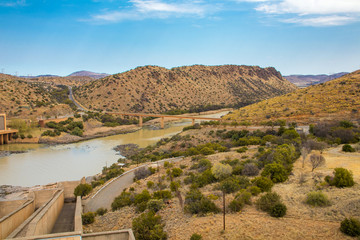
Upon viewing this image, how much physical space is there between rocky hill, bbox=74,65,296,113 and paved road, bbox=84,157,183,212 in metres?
58.9

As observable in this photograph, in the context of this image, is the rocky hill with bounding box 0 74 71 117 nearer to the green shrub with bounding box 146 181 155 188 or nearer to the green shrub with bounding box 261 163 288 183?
the green shrub with bounding box 146 181 155 188

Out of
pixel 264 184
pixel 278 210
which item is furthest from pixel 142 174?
pixel 278 210

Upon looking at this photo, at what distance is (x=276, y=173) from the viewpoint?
44.3 ft

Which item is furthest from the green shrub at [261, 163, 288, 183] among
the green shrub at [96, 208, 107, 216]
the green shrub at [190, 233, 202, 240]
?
the green shrub at [96, 208, 107, 216]

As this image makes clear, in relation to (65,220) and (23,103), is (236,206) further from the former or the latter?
(23,103)

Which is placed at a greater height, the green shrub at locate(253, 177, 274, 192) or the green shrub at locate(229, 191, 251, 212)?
the green shrub at locate(253, 177, 274, 192)

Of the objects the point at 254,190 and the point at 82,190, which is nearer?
the point at 254,190

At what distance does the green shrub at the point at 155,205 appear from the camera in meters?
12.8

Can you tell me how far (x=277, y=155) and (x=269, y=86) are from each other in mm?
119026

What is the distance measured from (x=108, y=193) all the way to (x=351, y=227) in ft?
43.4

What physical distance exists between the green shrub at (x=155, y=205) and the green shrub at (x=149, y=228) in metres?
1.28

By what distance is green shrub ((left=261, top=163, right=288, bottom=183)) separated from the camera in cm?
1319

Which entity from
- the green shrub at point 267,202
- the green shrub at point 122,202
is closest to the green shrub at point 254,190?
the green shrub at point 267,202

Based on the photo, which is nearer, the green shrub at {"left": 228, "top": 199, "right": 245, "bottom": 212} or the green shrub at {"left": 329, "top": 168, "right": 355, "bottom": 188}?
the green shrub at {"left": 228, "top": 199, "right": 245, "bottom": 212}
